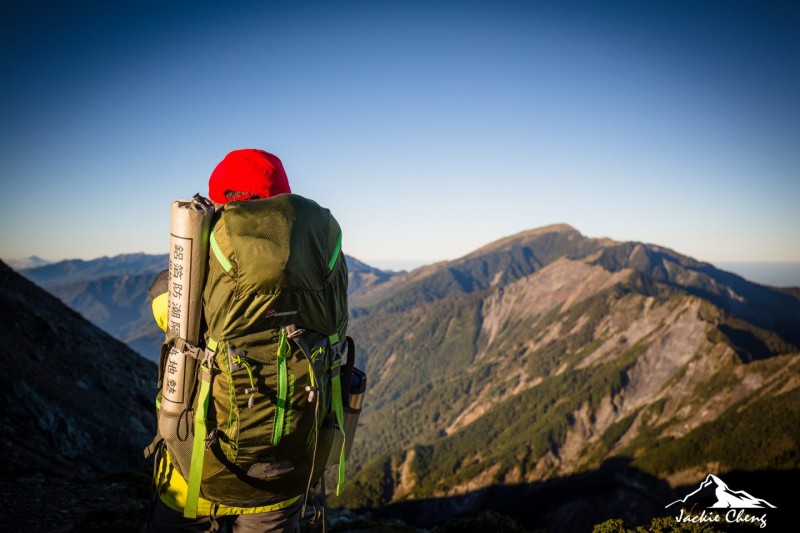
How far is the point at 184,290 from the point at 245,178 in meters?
1.22

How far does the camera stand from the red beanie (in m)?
4.26

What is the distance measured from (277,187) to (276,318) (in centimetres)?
137

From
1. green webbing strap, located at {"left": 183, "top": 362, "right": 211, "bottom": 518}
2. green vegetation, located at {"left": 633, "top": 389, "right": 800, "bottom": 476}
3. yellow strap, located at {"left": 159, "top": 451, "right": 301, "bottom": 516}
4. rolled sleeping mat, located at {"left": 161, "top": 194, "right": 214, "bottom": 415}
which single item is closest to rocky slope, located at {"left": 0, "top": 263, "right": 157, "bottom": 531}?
yellow strap, located at {"left": 159, "top": 451, "right": 301, "bottom": 516}

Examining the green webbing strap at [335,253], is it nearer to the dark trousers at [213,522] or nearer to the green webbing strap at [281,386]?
the green webbing strap at [281,386]

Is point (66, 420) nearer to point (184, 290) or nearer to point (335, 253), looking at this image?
point (184, 290)

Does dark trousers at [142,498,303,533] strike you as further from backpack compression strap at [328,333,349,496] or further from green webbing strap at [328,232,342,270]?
green webbing strap at [328,232,342,270]

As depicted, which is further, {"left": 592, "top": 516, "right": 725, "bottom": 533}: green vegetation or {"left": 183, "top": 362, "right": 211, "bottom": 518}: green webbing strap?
{"left": 592, "top": 516, "right": 725, "bottom": 533}: green vegetation

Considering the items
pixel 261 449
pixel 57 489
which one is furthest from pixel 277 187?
pixel 57 489

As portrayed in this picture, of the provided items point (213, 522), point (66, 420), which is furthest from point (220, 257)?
point (66, 420)

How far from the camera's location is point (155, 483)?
425 centimetres

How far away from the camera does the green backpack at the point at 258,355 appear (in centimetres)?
368

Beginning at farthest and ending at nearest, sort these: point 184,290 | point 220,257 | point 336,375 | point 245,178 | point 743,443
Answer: point 743,443 → point 336,375 → point 245,178 → point 184,290 → point 220,257

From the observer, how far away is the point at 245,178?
14.0 ft

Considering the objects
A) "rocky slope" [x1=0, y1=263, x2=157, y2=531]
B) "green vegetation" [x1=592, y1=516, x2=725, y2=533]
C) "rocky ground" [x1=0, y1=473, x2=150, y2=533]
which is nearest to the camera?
"green vegetation" [x1=592, y1=516, x2=725, y2=533]
